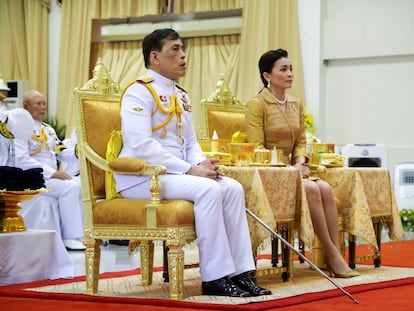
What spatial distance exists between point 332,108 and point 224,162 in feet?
17.5

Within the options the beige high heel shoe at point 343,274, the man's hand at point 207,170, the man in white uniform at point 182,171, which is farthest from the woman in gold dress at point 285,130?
the man's hand at point 207,170

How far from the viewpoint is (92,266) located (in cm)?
370

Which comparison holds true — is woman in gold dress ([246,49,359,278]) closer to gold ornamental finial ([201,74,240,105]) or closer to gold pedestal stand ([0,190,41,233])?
gold ornamental finial ([201,74,240,105])

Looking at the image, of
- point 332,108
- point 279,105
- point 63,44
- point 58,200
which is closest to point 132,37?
point 63,44

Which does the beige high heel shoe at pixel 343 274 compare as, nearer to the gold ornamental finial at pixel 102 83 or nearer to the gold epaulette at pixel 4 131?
the gold ornamental finial at pixel 102 83

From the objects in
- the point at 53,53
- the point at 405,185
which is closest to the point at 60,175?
the point at 405,185

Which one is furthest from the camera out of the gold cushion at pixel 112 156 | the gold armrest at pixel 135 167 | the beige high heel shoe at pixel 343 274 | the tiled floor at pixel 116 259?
the tiled floor at pixel 116 259

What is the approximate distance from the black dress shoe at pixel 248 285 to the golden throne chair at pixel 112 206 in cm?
25

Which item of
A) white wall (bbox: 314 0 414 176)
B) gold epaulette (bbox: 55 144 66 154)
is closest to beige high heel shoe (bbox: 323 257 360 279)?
gold epaulette (bbox: 55 144 66 154)

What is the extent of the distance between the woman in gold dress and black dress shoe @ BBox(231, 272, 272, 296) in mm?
785

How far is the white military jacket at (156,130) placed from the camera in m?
3.66

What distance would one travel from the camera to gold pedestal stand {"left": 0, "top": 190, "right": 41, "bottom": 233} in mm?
4438

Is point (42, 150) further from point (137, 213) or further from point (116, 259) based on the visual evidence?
point (137, 213)

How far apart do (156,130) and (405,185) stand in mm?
5148
